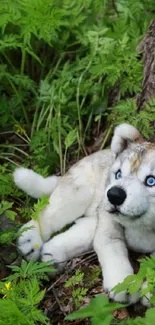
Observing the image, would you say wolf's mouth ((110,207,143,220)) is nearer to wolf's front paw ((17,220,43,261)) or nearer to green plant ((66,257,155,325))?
green plant ((66,257,155,325))

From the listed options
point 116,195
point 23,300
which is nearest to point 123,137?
point 116,195

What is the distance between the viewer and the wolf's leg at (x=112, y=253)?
4359 mm

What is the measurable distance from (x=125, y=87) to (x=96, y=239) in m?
1.60

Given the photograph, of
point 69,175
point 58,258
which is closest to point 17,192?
point 69,175

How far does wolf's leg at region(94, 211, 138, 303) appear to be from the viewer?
14.3 feet

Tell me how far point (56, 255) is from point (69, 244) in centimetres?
12

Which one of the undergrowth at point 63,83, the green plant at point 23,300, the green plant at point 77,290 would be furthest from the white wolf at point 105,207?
the green plant at point 23,300

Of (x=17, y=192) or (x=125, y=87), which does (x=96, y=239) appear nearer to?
(x=17, y=192)

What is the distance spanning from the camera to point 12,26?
20.8 feet

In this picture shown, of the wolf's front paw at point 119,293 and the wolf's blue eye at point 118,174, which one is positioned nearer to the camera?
the wolf's front paw at point 119,293

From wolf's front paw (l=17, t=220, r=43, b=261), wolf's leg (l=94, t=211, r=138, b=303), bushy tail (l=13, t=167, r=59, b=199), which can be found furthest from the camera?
bushy tail (l=13, t=167, r=59, b=199)

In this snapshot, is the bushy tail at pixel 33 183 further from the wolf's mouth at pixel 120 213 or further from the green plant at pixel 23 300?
the wolf's mouth at pixel 120 213

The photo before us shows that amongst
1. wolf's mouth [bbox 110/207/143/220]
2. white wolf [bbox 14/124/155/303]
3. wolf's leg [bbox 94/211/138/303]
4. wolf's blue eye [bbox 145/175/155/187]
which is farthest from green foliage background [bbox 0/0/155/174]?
wolf's mouth [bbox 110/207/143/220]

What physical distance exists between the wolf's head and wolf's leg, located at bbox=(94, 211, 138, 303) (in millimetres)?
256
